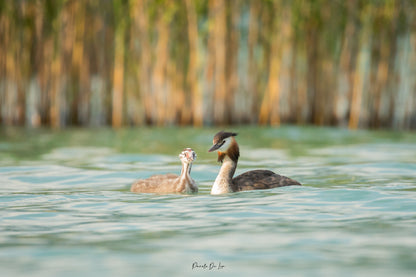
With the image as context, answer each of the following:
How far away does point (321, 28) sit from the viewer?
1659cm

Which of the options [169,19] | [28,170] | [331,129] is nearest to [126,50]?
[169,19]

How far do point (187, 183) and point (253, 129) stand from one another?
883 centimetres

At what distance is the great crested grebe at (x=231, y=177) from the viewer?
7059 millimetres

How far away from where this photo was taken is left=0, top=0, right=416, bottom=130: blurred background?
1619 centimetres

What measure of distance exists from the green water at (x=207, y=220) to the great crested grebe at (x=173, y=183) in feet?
0.53

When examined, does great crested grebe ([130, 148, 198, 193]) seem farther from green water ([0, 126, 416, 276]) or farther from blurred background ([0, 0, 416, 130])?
blurred background ([0, 0, 416, 130])

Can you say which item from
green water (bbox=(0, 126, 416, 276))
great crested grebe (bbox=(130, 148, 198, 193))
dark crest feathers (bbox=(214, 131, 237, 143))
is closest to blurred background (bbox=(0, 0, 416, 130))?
green water (bbox=(0, 126, 416, 276))

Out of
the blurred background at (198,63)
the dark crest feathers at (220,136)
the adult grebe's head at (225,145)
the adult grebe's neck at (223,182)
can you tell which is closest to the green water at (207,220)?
the adult grebe's neck at (223,182)

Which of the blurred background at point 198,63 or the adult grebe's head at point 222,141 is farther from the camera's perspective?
the blurred background at point 198,63

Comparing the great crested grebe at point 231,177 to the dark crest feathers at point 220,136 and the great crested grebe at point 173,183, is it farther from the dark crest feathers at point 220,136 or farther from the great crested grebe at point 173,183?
the great crested grebe at point 173,183

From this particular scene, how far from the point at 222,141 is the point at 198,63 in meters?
9.50

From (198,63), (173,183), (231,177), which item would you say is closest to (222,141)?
(231,177)

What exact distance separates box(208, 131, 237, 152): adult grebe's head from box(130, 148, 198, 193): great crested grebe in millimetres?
282

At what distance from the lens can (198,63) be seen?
16.6 m
